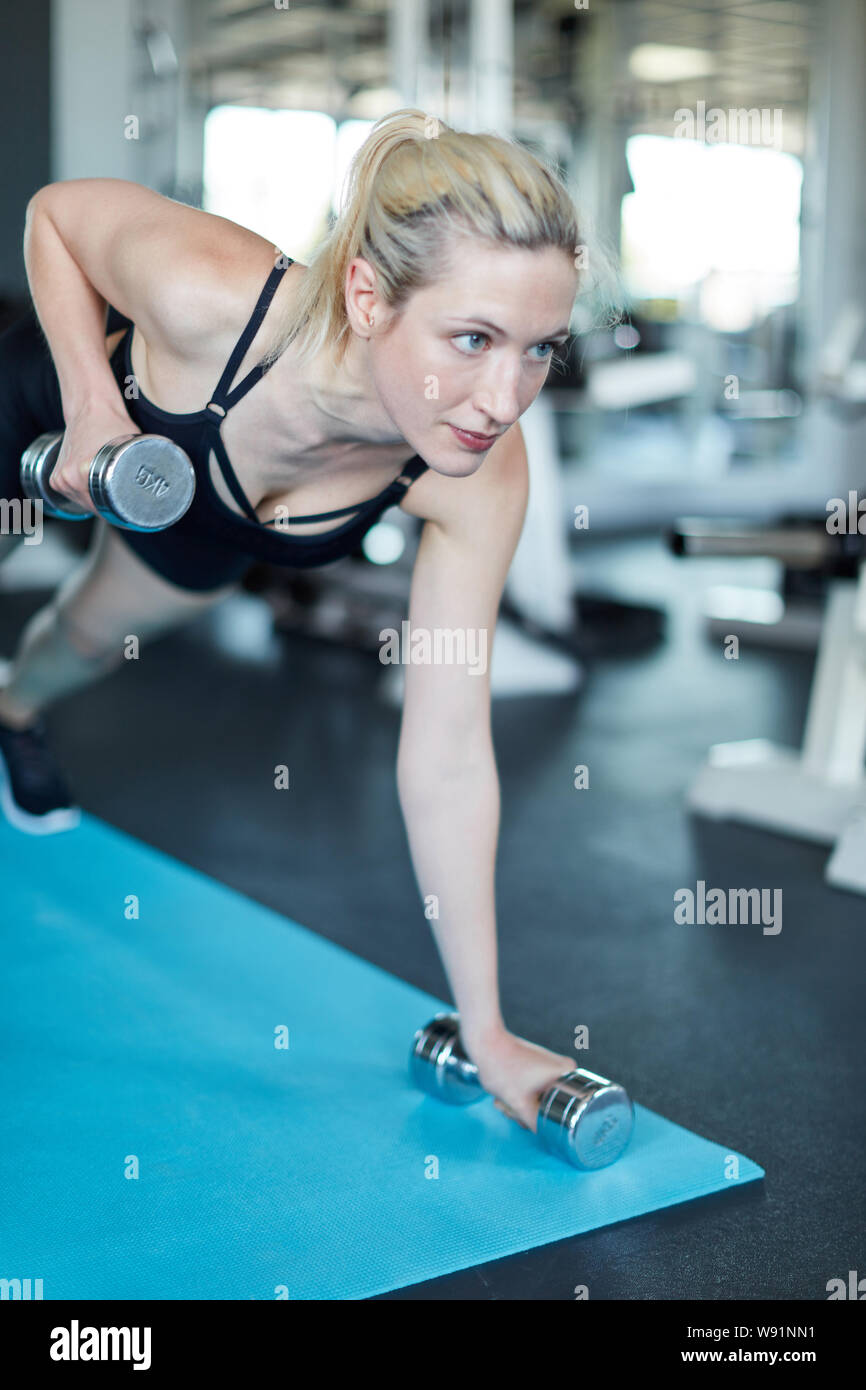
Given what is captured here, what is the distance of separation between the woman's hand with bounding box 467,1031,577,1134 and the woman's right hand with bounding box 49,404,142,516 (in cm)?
78

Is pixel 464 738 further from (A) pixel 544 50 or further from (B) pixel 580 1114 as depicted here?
(A) pixel 544 50

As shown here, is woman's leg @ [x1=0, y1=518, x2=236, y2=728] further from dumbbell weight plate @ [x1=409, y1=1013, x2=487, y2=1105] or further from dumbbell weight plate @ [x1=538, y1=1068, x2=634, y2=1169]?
dumbbell weight plate @ [x1=538, y1=1068, x2=634, y2=1169]

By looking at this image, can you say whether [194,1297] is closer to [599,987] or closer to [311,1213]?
[311,1213]

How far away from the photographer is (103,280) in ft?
5.10

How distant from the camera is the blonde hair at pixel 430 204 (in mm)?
1212

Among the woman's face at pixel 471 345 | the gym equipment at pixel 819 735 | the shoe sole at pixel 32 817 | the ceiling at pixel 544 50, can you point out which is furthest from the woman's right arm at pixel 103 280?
the ceiling at pixel 544 50

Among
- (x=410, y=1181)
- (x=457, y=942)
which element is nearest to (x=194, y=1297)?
(x=410, y=1181)

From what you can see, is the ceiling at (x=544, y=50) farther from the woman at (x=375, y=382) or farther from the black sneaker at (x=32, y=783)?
the woman at (x=375, y=382)

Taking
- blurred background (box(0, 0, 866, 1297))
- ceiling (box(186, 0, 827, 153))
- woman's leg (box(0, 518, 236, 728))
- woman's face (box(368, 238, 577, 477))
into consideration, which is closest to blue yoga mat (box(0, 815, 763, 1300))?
blurred background (box(0, 0, 866, 1297))

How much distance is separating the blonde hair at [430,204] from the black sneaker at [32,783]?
4.28 ft

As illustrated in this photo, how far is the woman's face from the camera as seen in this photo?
4.00ft

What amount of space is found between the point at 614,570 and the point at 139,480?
16.3 ft

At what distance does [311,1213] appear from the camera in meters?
1.48
